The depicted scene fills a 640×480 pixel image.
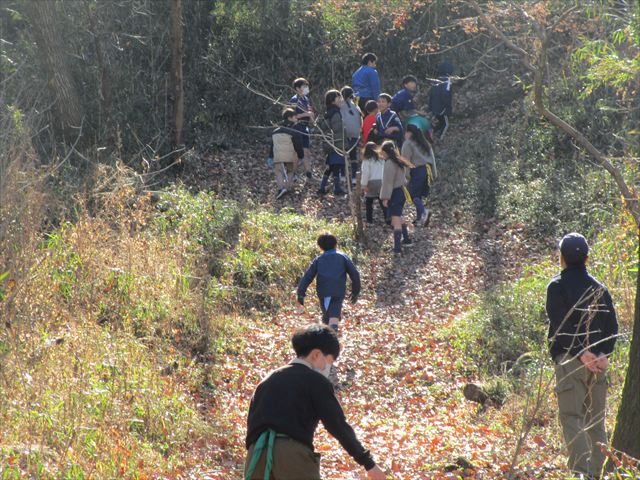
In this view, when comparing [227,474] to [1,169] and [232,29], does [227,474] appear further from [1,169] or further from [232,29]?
[232,29]

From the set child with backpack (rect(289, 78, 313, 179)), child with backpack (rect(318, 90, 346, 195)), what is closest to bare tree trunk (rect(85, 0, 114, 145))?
child with backpack (rect(289, 78, 313, 179))

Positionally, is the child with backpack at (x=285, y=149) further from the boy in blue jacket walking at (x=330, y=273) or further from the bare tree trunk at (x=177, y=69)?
the boy in blue jacket walking at (x=330, y=273)

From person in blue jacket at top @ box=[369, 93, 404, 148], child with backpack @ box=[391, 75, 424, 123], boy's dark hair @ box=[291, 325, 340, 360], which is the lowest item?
boy's dark hair @ box=[291, 325, 340, 360]

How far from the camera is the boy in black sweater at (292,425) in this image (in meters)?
4.86

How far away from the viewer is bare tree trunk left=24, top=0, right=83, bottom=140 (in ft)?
51.8

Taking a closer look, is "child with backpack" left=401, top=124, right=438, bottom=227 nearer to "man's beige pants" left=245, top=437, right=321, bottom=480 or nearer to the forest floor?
the forest floor

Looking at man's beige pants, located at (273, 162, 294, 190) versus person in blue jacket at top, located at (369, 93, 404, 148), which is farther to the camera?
man's beige pants, located at (273, 162, 294, 190)

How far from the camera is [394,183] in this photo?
14.1m

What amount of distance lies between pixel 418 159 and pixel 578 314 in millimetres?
8075

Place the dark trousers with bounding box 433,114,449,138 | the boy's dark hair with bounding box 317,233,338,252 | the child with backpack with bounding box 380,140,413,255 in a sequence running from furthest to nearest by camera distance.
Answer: the dark trousers with bounding box 433,114,449,138 → the child with backpack with bounding box 380,140,413,255 → the boy's dark hair with bounding box 317,233,338,252

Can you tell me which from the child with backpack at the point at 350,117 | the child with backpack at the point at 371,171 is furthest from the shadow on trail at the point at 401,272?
the child with backpack at the point at 350,117

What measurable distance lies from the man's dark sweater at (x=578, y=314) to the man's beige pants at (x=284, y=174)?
10.2m

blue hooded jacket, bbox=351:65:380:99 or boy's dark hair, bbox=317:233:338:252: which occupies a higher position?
blue hooded jacket, bbox=351:65:380:99

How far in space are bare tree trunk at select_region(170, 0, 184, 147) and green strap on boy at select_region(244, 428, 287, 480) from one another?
13045 millimetres
